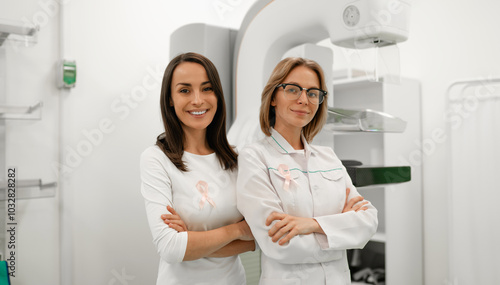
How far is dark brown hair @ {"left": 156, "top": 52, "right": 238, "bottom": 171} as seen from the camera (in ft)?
4.27

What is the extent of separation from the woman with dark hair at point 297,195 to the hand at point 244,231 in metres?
0.04

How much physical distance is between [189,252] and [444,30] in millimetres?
2512

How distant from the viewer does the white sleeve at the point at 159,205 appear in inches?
44.4

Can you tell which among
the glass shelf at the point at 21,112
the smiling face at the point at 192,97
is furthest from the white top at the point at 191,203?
the glass shelf at the point at 21,112

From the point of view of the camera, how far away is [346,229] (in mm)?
1232

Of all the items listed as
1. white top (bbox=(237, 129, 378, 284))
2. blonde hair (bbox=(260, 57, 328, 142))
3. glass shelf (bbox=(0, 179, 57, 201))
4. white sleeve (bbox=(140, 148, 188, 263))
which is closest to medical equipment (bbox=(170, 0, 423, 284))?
blonde hair (bbox=(260, 57, 328, 142))

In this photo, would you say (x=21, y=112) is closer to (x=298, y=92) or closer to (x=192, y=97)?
(x=192, y=97)

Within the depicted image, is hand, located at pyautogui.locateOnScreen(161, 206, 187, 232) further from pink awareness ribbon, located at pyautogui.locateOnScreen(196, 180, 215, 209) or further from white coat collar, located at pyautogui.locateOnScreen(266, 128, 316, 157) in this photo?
white coat collar, located at pyautogui.locateOnScreen(266, 128, 316, 157)

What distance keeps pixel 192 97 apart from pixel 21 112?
3.62ft

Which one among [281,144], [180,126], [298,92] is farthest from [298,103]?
[180,126]

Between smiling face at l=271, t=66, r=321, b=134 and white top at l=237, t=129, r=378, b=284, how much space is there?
0.09 meters

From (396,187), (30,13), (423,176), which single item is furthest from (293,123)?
(423,176)

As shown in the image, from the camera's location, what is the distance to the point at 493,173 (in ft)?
8.16

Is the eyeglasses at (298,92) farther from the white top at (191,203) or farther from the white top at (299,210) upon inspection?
the white top at (191,203)
